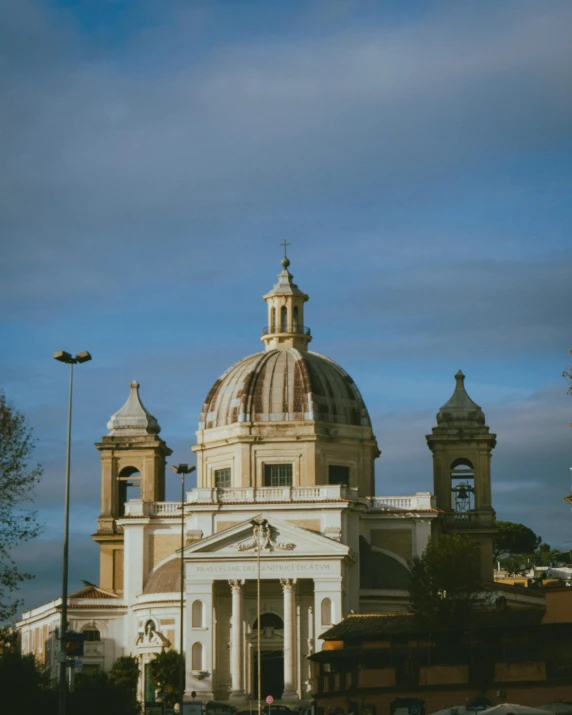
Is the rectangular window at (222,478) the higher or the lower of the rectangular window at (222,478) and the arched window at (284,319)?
the lower

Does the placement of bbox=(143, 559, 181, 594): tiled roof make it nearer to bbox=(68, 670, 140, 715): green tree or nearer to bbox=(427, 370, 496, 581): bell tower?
bbox=(427, 370, 496, 581): bell tower

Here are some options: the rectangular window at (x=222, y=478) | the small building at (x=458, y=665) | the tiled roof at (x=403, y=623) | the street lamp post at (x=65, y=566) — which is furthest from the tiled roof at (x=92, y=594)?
the street lamp post at (x=65, y=566)

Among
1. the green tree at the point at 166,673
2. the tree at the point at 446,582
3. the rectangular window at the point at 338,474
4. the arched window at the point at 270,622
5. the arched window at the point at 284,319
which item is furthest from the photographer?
the arched window at the point at 284,319

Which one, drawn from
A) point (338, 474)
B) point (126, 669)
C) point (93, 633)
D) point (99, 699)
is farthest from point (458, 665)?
point (93, 633)

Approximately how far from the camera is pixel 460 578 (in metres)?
95.1

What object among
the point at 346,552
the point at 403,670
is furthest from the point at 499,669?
the point at 346,552

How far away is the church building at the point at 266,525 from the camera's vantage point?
10594cm

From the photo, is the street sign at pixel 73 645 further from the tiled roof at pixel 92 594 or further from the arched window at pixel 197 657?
the tiled roof at pixel 92 594

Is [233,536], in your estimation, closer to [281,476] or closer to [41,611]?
[281,476]

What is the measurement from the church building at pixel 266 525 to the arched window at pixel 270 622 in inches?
3.3

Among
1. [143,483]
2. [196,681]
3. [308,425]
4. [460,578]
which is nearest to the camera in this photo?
[460,578]

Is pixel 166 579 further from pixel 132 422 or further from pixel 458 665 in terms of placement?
pixel 458 665

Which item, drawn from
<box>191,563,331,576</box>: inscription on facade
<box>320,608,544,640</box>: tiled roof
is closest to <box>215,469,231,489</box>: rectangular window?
<box>191,563,331,576</box>: inscription on facade

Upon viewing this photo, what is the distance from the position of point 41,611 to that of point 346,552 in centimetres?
2816
